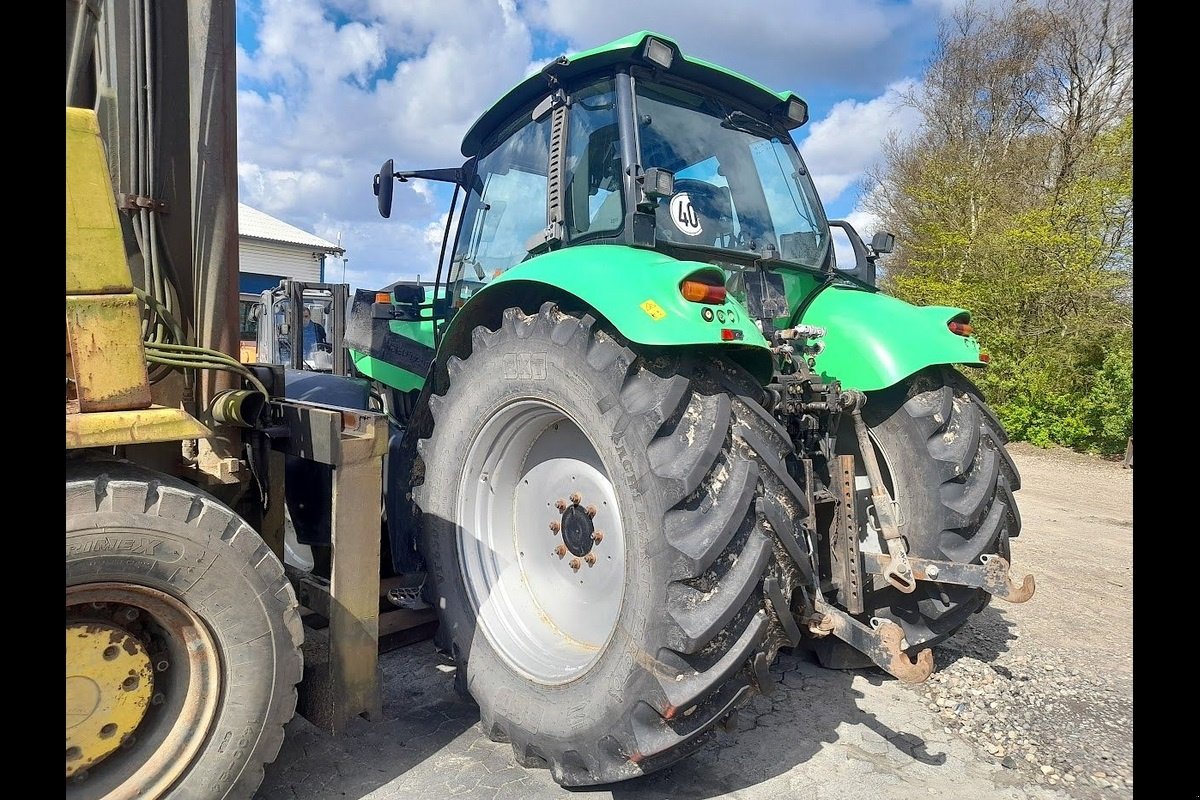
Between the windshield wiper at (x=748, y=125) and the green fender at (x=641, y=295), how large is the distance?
1.06 m

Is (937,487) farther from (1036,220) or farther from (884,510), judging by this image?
(1036,220)

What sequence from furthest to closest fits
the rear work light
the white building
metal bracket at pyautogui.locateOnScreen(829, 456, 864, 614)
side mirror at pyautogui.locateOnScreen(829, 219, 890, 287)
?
the white building, side mirror at pyautogui.locateOnScreen(829, 219, 890, 287), metal bracket at pyautogui.locateOnScreen(829, 456, 864, 614), the rear work light

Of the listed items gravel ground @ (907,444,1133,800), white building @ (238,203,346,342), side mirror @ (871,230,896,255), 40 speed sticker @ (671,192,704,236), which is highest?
white building @ (238,203,346,342)

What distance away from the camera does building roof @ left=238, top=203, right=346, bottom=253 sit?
20.9 metres

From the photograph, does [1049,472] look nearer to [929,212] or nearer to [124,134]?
[929,212]

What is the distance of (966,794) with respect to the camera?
229 centimetres

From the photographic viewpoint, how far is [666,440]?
2084 mm

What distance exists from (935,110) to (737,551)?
15589 mm

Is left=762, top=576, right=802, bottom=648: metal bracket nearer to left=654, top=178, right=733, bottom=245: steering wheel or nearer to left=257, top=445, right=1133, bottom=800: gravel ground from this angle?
left=257, top=445, right=1133, bottom=800: gravel ground

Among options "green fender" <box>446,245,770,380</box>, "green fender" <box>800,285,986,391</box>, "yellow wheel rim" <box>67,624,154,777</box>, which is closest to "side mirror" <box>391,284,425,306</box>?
"green fender" <box>446,245,770,380</box>

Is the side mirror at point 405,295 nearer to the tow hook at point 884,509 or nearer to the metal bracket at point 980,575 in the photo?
the tow hook at point 884,509

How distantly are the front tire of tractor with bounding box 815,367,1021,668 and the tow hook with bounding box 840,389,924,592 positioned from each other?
0.28 feet
